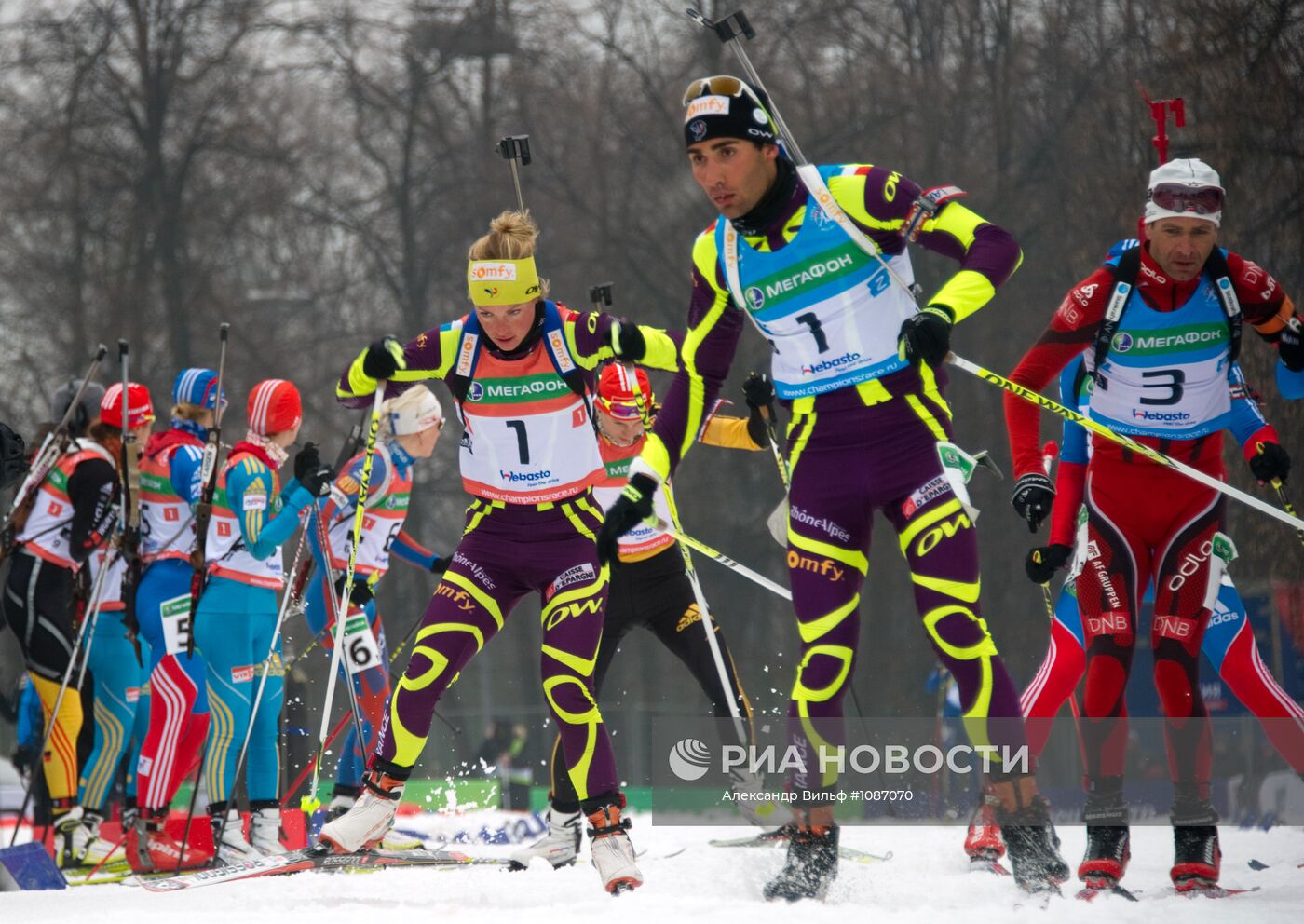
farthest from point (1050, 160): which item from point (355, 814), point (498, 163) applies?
point (355, 814)

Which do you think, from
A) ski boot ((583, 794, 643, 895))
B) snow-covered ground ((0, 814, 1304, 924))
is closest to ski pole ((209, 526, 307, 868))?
snow-covered ground ((0, 814, 1304, 924))

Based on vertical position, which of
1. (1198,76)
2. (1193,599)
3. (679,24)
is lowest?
(1193,599)

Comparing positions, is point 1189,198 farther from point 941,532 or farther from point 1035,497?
point 941,532

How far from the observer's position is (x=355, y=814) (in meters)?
5.17

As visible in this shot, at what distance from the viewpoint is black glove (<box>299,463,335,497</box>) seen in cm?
707

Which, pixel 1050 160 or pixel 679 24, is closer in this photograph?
pixel 1050 160

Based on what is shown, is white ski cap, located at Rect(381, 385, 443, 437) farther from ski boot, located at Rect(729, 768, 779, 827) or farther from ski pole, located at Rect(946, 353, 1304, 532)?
ski pole, located at Rect(946, 353, 1304, 532)

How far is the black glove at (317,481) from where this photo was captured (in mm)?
7072

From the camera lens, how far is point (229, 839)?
272 inches

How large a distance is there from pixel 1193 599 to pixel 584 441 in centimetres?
215

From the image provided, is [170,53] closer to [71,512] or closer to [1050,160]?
[1050,160]

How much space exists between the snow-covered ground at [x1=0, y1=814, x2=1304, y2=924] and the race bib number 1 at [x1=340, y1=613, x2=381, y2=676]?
128cm

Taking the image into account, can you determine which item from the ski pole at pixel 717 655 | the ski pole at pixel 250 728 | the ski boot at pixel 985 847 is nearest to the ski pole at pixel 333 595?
the ski pole at pixel 250 728

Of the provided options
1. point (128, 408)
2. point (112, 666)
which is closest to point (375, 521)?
point (128, 408)
